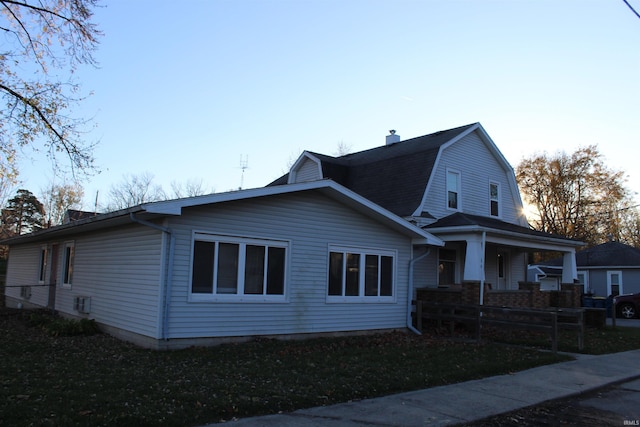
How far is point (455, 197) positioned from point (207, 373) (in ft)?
43.4

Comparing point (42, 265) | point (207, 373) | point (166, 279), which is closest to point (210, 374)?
point (207, 373)

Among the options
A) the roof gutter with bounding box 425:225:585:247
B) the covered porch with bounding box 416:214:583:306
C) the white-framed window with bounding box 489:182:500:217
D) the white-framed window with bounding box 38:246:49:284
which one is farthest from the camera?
the white-framed window with bounding box 489:182:500:217

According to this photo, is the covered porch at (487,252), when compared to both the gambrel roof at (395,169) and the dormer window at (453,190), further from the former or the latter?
the gambrel roof at (395,169)

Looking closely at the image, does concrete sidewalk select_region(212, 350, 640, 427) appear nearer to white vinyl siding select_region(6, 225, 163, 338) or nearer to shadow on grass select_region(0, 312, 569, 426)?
shadow on grass select_region(0, 312, 569, 426)

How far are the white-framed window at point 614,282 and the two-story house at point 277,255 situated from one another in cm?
1249

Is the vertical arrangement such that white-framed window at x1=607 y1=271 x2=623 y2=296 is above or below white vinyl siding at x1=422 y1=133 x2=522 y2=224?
below

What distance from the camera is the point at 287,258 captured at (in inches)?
453

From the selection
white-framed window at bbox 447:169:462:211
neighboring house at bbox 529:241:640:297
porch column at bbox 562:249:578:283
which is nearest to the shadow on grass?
white-framed window at bbox 447:169:462:211

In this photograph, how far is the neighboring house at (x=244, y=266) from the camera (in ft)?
32.1

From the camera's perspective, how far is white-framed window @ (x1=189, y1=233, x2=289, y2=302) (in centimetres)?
1018

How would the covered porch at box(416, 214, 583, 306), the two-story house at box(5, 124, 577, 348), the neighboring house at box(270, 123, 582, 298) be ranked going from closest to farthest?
1. the two-story house at box(5, 124, 577, 348)
2. the covered porch at box(416, 214, 583, 306)
3. the neighboring house at box(270, 123, 582, 298)

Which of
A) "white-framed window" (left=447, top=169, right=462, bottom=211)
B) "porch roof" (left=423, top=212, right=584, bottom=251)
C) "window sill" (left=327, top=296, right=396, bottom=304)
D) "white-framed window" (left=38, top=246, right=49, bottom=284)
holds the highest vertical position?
"white-framed window" (left=447, top=169, right=462, bottom=211)

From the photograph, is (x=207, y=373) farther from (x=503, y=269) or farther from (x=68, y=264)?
(x=503, y=269)

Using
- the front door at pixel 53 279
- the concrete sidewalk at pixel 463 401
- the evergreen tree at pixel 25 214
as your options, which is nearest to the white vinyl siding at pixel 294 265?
the concrete sidewalk at pixel 463 401
